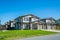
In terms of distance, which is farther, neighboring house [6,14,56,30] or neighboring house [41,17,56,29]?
neighboring house [41,17,56,29]

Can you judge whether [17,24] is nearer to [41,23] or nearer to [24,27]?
[24,27]

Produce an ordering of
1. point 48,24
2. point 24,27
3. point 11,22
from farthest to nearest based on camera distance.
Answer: point 11,22 < point 48,24 < point 24,27

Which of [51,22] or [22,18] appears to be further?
[51,22]

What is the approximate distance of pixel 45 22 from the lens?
80.8 m

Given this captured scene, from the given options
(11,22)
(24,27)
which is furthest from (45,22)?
(11,22)

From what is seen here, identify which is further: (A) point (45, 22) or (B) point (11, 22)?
(B) point (11, 22)

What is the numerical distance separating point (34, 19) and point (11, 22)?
18499 mm

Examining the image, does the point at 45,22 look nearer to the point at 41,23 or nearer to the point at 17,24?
the point at 41,23

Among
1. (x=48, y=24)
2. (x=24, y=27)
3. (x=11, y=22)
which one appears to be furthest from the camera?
(x=11, y=22)

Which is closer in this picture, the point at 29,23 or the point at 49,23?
the point at 29,23

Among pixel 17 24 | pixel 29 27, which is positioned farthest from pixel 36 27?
pixel 17 24

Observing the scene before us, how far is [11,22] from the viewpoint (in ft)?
297

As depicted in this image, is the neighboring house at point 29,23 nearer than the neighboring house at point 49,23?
Yes

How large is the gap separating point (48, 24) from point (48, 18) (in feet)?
16.9
